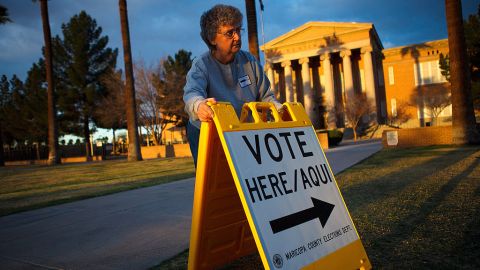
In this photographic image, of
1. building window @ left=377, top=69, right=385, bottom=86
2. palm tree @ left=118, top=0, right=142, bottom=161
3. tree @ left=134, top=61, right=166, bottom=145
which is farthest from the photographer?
building window @ left=377, top=69, right=385, bottom=86

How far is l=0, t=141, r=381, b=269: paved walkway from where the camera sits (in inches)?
114

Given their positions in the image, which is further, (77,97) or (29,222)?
(77,97)

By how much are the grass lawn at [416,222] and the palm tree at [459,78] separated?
9.11 metres

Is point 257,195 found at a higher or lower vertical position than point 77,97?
lower

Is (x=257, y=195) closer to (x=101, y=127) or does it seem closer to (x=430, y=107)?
(x=101, y=127)

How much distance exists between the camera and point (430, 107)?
4097 cm

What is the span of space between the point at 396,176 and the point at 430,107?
129 feet

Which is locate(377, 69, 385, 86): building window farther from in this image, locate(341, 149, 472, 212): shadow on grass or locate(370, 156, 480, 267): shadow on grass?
locate(370, 156, 480, 267): shadow on grass

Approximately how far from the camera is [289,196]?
1.99 m

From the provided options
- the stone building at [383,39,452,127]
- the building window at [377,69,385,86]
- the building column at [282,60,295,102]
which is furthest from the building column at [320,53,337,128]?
the stone building at [383,39,452,127]

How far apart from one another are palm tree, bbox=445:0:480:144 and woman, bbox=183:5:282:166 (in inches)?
538

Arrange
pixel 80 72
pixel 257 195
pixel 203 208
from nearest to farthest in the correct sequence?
pixel 257 195
pixel 203 208
pixel 80 72

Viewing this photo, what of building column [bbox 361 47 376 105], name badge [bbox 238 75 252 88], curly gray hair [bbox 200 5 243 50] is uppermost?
building column [bbox 361 47 376 105]

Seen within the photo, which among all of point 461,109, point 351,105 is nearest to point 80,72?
point 351,105
